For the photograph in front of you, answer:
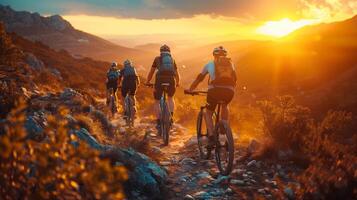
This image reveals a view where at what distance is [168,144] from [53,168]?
27.3 feet

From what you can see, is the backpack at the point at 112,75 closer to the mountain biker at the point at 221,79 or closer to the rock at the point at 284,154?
the mountain biker at the point at 221,79

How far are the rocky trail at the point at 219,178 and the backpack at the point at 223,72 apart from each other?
5.90 ft

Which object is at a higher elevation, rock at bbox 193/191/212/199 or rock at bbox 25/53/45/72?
rock at bbox 25/53/45/72

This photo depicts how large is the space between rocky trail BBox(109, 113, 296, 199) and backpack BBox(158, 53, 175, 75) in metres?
2.10

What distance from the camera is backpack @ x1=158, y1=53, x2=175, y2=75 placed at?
1045 centimetres

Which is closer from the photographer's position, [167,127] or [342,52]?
[167,127]

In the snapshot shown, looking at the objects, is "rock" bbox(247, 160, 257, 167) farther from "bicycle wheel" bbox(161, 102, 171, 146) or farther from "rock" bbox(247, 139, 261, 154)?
"bicycle wheel" bbox(161, 102, 171, 146)

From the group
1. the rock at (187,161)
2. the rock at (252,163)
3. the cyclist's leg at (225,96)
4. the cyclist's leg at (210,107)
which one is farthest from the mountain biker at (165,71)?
the rock at (252,163)

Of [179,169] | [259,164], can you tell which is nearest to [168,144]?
[179,169]

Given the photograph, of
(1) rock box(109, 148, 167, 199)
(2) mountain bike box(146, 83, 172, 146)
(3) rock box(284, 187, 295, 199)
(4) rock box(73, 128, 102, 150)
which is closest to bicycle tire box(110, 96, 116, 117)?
(2) mountain bike box(146, 83, 172, 146)

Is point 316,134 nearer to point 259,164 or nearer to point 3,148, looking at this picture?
point 259,164

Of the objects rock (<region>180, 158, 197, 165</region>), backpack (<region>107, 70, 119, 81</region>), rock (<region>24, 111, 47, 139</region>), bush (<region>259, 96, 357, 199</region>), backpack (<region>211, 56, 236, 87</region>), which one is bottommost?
rock (<region>180, 158, 197, 165</region>)

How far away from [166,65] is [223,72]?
127 inches

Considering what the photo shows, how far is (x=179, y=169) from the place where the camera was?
8.25 metres
